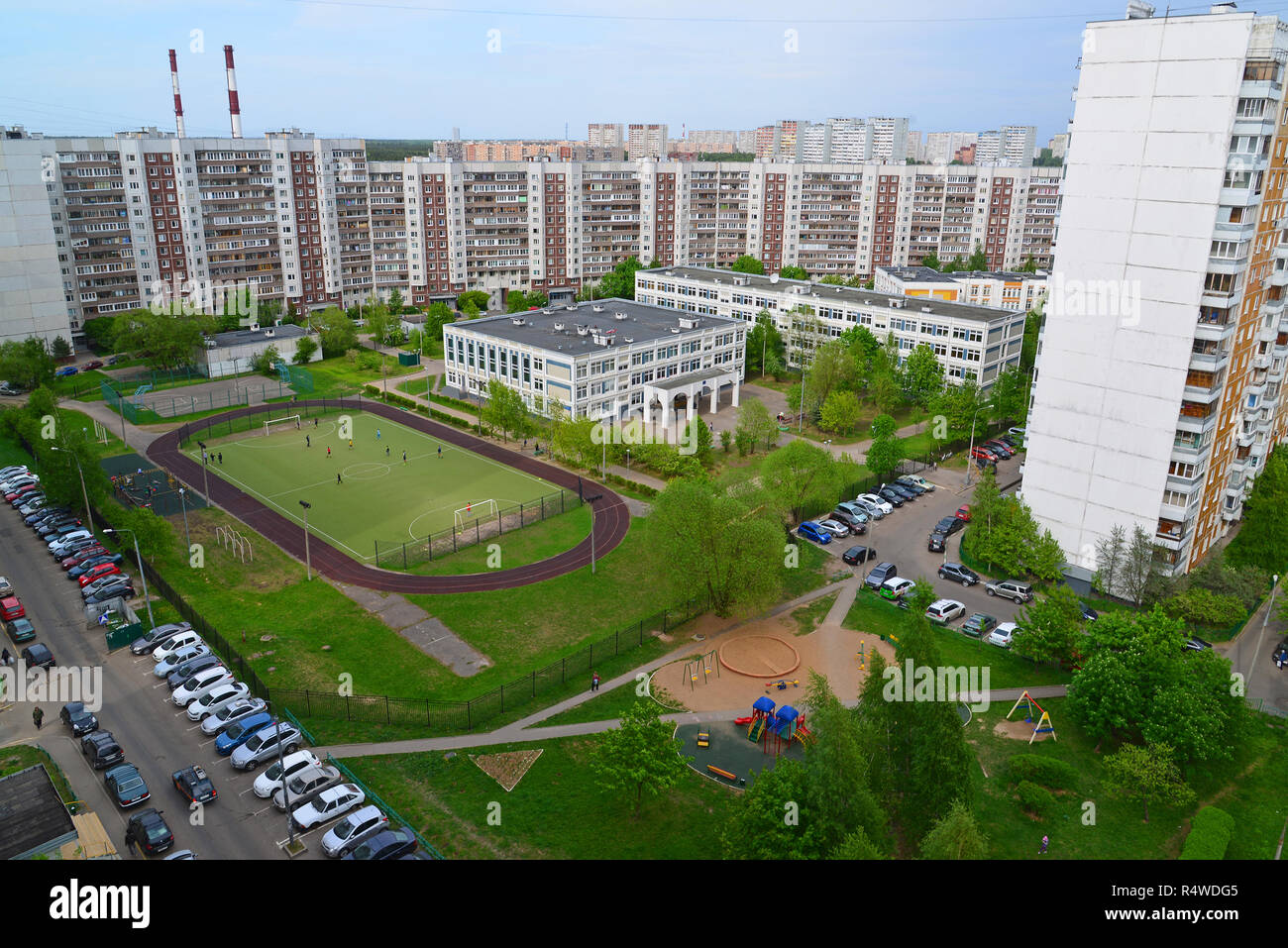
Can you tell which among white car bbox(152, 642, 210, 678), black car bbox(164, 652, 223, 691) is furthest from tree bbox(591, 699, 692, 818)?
white car bbox(152, 642, 210, 678)

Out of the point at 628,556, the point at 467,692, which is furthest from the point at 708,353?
the point at 467,692

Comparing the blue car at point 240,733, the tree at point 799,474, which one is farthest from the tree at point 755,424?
the blue car at point 240,733

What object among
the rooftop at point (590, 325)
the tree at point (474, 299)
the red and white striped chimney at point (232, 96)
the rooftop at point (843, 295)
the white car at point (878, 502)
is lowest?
the white car at point (878, 502)

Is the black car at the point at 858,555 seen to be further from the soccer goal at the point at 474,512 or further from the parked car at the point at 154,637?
the parked car at the point at 154,637

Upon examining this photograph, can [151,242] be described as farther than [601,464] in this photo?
Yes

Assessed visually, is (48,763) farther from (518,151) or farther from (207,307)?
(518,151)

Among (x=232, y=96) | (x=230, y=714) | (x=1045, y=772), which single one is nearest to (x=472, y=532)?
(x=230, y=714)

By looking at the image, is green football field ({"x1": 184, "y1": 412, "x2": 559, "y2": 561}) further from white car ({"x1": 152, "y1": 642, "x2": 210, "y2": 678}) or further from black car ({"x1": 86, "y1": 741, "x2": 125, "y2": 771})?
black car ({"x1": 86, "y1": 741, "x2": 125, "y2": 771})
